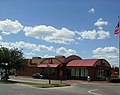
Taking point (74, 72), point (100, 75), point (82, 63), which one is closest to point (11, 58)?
point (82, 63)

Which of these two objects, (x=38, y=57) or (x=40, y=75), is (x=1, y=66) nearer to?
(x=40, y=75)

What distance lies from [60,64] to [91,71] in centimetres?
900

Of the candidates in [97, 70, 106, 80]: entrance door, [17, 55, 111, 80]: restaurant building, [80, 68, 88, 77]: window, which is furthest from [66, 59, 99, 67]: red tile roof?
[97, 70, 106, 80]: entrance door

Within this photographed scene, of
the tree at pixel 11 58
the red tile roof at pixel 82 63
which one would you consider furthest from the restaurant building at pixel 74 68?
the tree at pixel 11 58

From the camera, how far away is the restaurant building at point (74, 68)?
205 feet

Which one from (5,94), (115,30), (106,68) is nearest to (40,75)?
(106,68)

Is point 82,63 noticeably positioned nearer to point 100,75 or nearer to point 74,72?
point 74,72

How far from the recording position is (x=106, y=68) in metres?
65.7

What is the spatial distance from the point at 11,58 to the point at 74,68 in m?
20.0

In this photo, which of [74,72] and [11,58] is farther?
[74,72]

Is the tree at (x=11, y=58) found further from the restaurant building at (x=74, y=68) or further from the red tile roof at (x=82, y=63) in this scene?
the red tile roof at (x=82, y=63)

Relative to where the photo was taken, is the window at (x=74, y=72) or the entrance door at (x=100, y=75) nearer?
the entrance door at (x=100, y=75)

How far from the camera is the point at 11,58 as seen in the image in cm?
5025

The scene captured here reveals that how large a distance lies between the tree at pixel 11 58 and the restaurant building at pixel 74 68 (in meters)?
9.26
